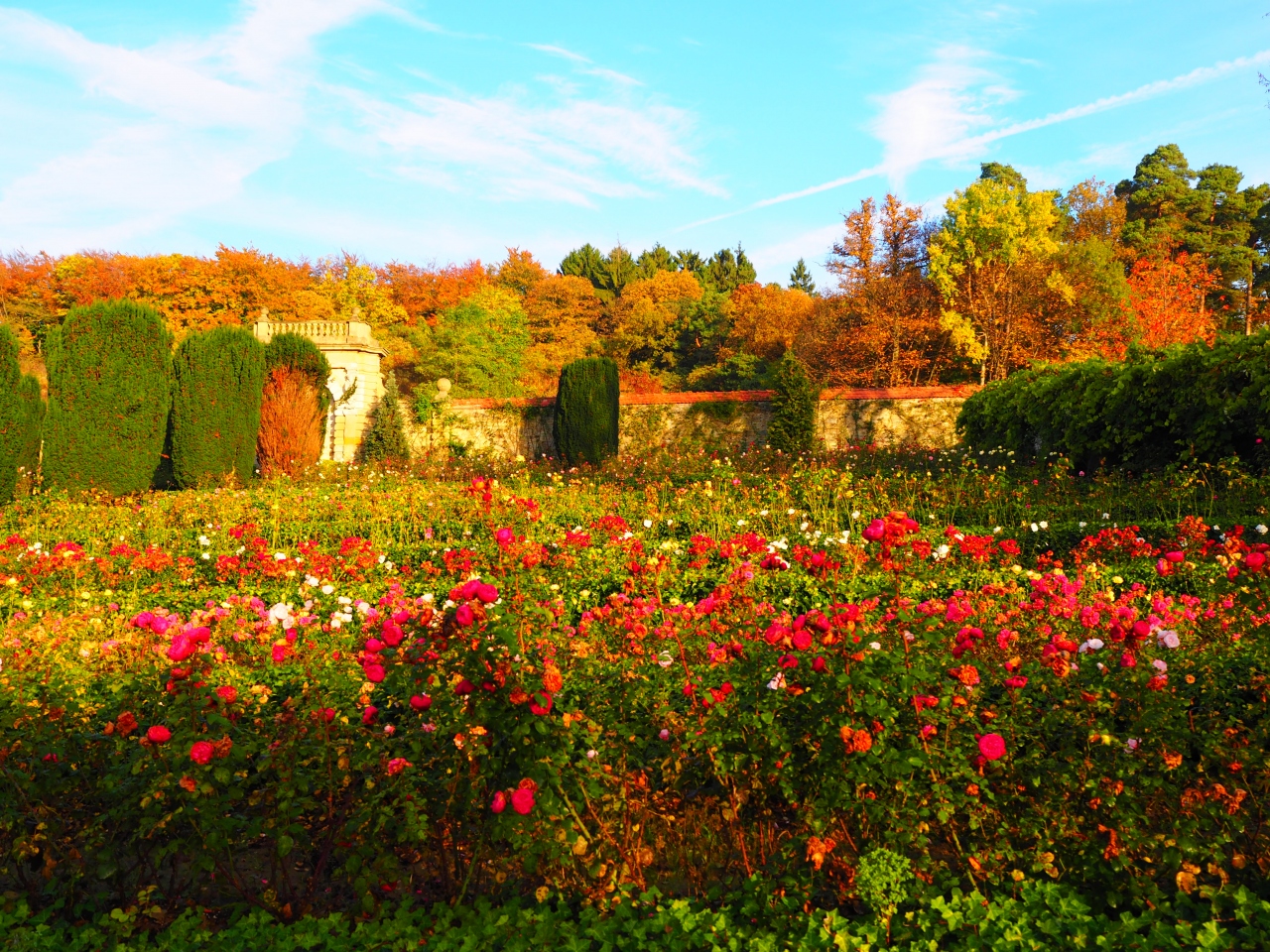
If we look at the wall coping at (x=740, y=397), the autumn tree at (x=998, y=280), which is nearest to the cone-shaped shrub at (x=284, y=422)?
the wall coping at (x=740, y=397)

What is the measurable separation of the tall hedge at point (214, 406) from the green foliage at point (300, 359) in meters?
0.65

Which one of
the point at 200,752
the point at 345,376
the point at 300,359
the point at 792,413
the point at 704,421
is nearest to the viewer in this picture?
the point at 200,752

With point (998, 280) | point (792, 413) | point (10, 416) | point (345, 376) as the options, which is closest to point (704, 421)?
point (792, 413)

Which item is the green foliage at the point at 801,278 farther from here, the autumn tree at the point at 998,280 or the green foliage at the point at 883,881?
the green foliage at the point at 883,881

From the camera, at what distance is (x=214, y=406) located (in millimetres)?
11992

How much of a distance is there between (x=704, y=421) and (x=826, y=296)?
1001cm

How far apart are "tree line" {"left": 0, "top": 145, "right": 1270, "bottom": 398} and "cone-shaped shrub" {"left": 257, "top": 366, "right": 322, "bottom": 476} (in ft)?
27.1

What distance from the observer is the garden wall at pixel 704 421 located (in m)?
16.6

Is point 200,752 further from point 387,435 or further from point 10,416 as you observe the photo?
point 387,435

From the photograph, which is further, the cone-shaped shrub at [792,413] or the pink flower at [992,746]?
the cone-shaped shrub at [792,413]

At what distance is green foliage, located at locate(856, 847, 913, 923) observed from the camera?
2002mm

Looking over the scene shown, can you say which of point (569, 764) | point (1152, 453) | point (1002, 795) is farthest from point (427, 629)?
point (1152, 453)

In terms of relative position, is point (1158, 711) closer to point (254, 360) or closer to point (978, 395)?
point (978, 395)

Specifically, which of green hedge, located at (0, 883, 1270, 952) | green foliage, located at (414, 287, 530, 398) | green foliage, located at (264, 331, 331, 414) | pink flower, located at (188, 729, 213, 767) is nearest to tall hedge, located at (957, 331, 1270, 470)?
green hedge, located at (0, 883, 1270, 952)
